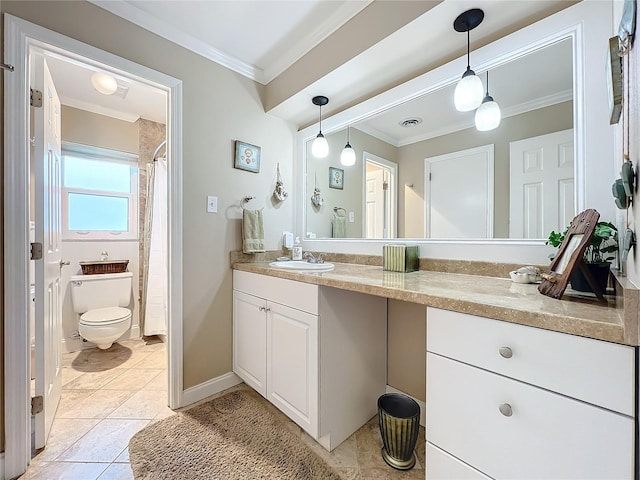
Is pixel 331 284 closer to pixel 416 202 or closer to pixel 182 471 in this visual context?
pixel 416 202

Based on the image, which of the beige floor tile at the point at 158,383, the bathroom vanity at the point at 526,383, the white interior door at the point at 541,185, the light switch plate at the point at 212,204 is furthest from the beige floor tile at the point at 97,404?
the white interior door at the point at 541,185

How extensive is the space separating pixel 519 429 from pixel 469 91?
1344 mm

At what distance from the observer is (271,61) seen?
1993 millimetres

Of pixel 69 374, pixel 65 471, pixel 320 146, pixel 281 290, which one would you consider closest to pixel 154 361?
pixel 69 374

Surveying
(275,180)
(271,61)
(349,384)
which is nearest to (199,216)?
(275,180)

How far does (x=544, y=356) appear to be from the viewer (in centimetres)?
69

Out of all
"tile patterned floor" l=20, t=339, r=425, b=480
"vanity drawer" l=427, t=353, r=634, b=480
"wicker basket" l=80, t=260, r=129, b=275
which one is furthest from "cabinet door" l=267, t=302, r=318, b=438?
"wicker basket" l=80, t=260, r=129, b=275

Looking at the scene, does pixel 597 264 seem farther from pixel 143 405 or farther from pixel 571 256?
pixel 143 405

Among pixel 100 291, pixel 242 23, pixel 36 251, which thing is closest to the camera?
pixel 36 251

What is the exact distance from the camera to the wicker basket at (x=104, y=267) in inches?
103

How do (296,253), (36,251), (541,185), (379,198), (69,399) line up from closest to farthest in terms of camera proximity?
(541,185) → (36,251) → (69,399) → (379,198) → (296,253)

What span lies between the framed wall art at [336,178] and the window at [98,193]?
2225 millimetres

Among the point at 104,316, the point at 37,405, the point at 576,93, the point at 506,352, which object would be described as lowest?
the point at 37,405

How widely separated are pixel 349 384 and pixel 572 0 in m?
1.99
